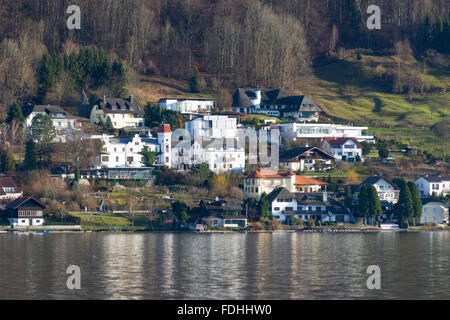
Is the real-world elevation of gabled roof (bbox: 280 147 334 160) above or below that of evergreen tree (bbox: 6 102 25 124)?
below

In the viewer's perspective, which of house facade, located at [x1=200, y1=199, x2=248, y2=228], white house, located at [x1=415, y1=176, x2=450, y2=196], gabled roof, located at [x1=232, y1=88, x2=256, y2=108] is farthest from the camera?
gabled roof, located at [x1=232, y1=88, x2=256, y2=108]

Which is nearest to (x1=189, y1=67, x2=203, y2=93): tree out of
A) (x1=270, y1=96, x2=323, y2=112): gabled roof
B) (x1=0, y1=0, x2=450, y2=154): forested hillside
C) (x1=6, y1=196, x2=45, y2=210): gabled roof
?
(x1=0, y1=0, x2=450, y2=154): forested hillside

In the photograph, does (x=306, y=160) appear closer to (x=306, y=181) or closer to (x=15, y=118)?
(x=306, y=181)

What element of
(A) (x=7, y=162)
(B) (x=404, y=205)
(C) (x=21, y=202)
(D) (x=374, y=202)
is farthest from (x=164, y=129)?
(B) (x=404, y=205)

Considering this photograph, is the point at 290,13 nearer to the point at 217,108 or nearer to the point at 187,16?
the point at 187,16

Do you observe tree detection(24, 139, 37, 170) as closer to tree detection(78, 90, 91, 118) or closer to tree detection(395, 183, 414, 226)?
tree detection(78, 90, 91, 118)

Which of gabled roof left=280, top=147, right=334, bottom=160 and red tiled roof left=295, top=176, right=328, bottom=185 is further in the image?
gabled roof left=280, top=147, right=334, bottom=160

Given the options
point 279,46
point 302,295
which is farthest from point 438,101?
point 302,295
